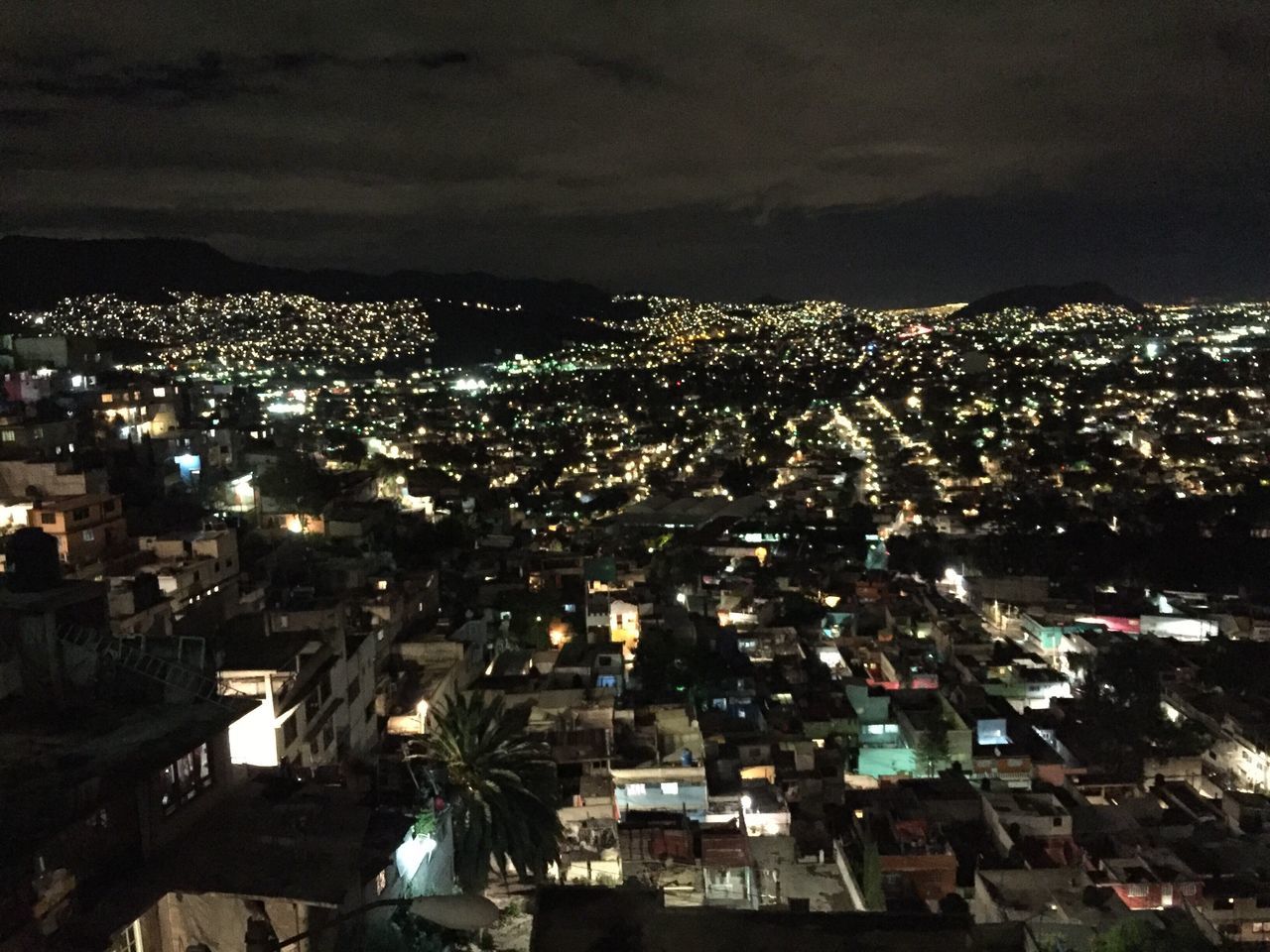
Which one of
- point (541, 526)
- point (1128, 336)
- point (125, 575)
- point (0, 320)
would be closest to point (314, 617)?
point (125, 575)

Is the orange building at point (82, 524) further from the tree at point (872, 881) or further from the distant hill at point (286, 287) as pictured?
the distant hill at point (286, 287)

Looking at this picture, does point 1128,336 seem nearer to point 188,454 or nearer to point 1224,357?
point 1224,357

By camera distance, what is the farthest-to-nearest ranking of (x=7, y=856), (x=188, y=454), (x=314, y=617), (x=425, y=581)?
1. (x=188, y=454)
2. (x=425, y=581)
3. (x=314, y=617)
4. (x=7, y=856)

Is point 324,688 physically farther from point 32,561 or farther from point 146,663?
point 32,561

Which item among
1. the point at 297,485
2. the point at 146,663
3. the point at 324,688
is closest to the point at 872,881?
the point at 324,688

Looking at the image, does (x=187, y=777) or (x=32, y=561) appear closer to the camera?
(x=187, y=777)

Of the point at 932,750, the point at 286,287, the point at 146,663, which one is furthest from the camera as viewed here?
the point at 286,287
